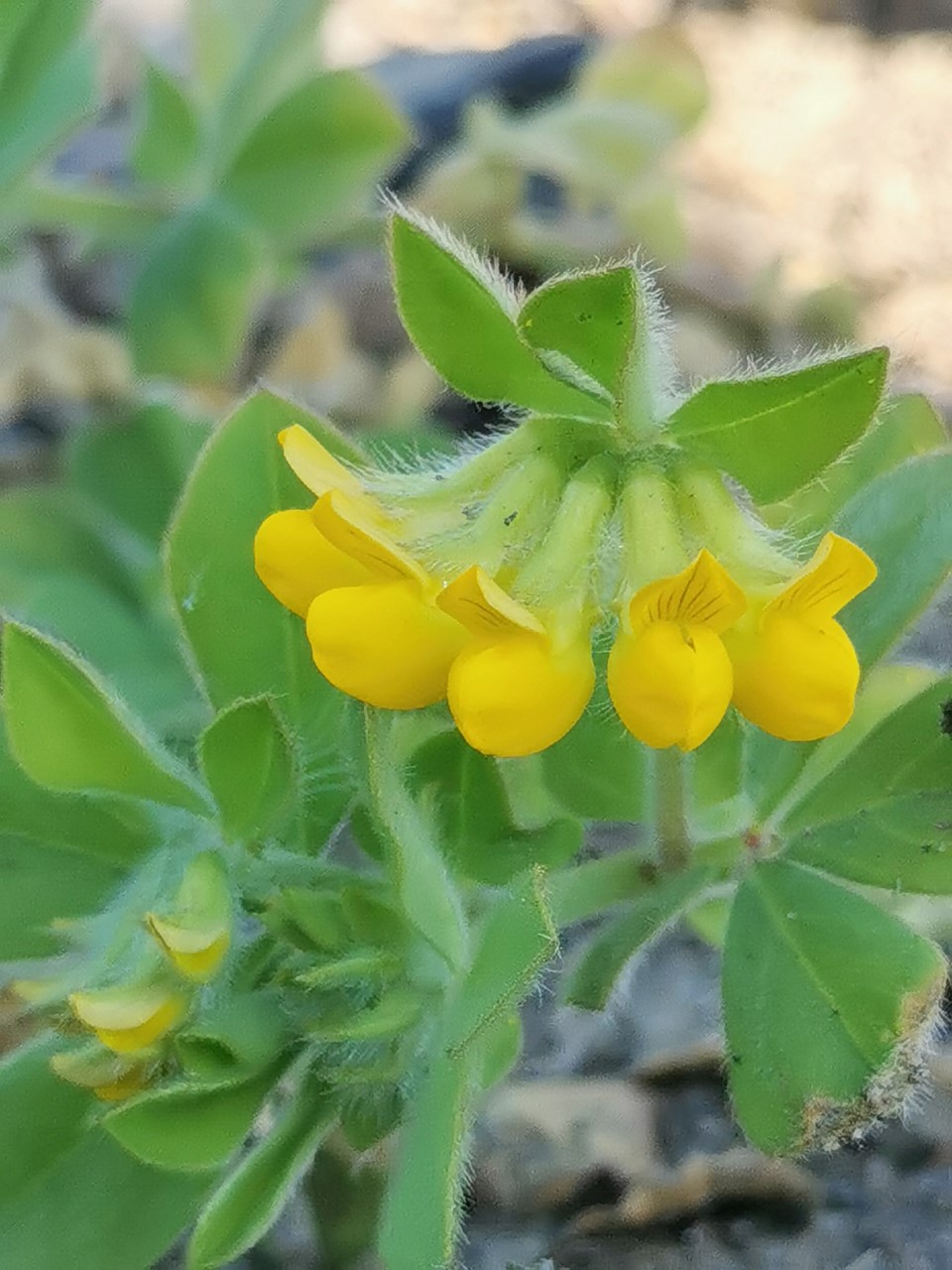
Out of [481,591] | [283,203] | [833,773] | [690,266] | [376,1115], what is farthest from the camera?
[690,266]

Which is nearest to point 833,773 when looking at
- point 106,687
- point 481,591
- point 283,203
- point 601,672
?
point 601,672

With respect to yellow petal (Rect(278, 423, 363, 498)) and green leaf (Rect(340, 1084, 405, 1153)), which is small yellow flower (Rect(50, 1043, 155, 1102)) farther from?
yellow petal (Rect(278, 423, 363, 498))

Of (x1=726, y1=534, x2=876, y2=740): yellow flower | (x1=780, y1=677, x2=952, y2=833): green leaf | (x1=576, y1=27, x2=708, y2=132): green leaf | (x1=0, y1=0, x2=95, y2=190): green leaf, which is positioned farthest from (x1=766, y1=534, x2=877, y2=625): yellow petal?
(x1=576, y1=27, x2=708, y2=132): green leaf

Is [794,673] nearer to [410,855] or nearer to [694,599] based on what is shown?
[694,599]

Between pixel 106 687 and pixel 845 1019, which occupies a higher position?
pixel 106 687

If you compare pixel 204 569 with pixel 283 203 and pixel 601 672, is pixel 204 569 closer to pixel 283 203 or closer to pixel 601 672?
pixel 601 672

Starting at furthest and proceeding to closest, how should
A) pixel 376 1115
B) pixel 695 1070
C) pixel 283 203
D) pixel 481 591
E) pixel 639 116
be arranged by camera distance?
pixel 639 116 → pixel 283 203 → pixel 695 1070 → pixel 376 1115 → pixel 481 591

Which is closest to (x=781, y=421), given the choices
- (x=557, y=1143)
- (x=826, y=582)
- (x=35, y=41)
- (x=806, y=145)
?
(x=826, y=582)
